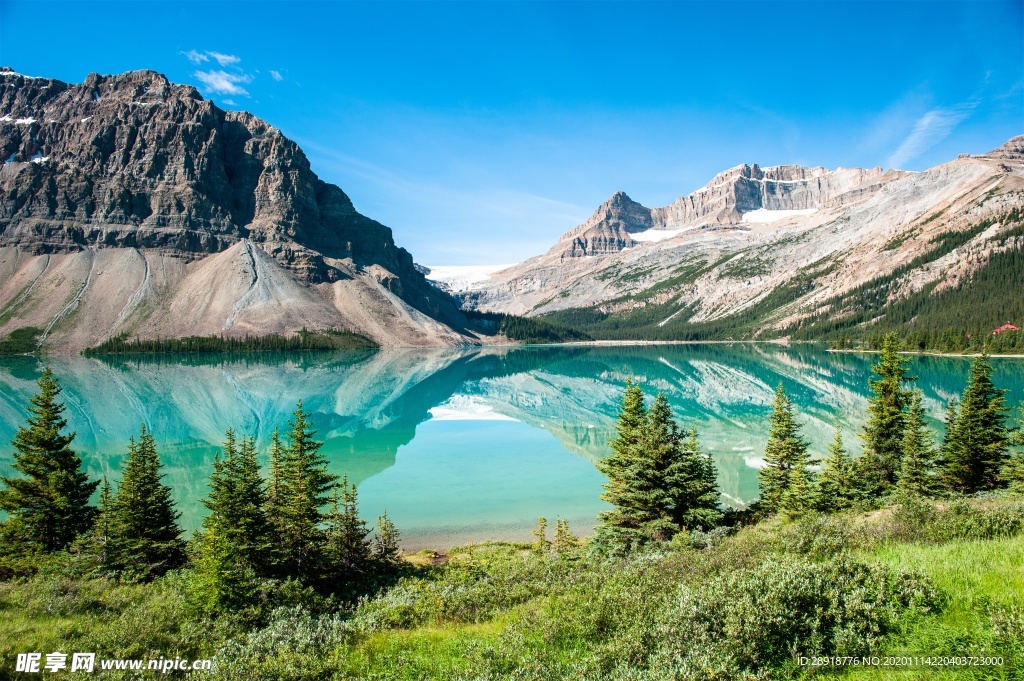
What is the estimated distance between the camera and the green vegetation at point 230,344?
538 feet

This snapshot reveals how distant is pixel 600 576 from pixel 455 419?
2067 inches

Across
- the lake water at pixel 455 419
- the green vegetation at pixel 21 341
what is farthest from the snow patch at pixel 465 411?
the green vegetation at pixel 21 341

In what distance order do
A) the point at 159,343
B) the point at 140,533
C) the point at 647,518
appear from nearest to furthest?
1. the point at 140,533
2. the point at 647,518
3. the point at 159,343

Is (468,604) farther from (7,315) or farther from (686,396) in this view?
(7,315)

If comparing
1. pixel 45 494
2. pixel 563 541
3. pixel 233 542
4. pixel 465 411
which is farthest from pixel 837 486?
pixel 465 411

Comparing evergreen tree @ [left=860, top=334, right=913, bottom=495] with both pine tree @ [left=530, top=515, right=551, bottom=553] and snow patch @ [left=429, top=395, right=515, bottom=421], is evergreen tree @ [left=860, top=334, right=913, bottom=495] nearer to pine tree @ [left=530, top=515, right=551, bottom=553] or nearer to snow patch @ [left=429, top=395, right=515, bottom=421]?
pine tree @ [left=530, top=515, right=551, bottom=553]

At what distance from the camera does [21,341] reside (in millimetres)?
159375

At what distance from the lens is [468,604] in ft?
43.5

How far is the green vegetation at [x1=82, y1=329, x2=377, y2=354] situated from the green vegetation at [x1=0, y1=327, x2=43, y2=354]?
48.5ft

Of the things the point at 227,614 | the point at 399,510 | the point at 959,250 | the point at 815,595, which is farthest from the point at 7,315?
the point at 959,250

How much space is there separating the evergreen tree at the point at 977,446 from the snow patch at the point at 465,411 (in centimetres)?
4404

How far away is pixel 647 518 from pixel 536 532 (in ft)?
23.3

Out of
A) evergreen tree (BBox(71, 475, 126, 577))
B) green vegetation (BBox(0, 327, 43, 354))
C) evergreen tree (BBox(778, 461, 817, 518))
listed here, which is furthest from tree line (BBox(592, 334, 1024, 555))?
green vegetation (BBox(0, 327, 43, 354))

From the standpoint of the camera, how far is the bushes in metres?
7.17
